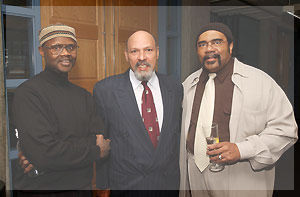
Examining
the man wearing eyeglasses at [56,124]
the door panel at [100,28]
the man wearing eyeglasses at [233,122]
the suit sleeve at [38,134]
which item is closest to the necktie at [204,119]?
the man wearing eyeglasses at [233,122]

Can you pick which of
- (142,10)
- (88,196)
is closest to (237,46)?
(142,10)

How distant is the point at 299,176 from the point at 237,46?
87 cm

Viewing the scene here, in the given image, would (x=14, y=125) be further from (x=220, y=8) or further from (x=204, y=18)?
(x=220, y=8)

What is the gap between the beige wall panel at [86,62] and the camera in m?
1.54

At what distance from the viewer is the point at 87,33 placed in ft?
5.15

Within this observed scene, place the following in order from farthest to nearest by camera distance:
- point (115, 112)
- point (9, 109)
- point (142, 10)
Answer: point (142, 10) → point (115, 112) → point (9, 109)

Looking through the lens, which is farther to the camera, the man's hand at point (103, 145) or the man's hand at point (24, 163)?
the man's hand at point (103, 145)

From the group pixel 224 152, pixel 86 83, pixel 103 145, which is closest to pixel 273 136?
pixel 224 152

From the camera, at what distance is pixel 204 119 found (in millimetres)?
1607

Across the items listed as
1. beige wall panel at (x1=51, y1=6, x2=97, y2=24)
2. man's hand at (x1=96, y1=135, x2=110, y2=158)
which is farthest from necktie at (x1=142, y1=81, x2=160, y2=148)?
beige wall panel at (x1=51, y1=6, x2=97, y2=24)

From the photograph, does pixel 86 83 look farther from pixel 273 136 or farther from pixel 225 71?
pixel 273 136

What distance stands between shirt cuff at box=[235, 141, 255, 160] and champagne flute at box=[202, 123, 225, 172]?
0.13 m

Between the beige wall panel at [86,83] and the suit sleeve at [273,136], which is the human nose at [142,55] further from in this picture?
the suit sleeve at [273,136]

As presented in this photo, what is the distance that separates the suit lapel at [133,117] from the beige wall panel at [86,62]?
0.61 feet
